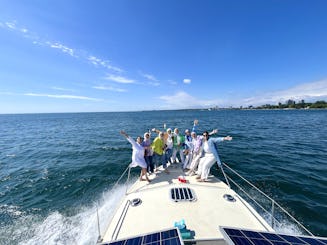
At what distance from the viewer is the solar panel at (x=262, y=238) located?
2.40 meters

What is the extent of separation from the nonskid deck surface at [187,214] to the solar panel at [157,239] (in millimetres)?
1064

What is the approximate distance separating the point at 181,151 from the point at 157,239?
5.52m

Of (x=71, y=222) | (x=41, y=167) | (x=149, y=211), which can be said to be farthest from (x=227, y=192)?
(x=41, y=167)

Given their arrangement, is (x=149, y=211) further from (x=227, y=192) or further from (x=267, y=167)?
(x=267, y=167)

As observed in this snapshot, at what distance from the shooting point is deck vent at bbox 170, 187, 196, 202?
4637mm

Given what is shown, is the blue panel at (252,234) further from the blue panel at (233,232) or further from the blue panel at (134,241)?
the blue panel at (134,241)

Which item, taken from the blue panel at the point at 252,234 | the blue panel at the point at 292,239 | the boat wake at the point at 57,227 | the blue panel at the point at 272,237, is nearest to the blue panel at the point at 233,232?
the blue panel at the point at 252,234

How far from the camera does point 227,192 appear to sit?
5254mm

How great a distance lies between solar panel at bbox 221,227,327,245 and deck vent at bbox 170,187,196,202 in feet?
6.99

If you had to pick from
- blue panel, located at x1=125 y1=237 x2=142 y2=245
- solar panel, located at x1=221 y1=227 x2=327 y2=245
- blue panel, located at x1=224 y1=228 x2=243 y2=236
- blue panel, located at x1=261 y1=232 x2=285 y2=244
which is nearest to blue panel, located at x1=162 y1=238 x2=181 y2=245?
blue panel, located at x1=125 y1=237 x2=142 y2=245

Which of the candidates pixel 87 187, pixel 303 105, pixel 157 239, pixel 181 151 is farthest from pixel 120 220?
pixel 303 105

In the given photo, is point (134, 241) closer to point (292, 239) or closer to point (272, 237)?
point (272, 237)

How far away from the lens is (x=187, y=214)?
4.05 meters

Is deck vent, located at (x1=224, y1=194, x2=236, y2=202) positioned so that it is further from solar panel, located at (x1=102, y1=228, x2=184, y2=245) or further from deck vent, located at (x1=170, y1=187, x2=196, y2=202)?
solar panel, located at (x1=102, y1=228, x2=184, y2=245)
